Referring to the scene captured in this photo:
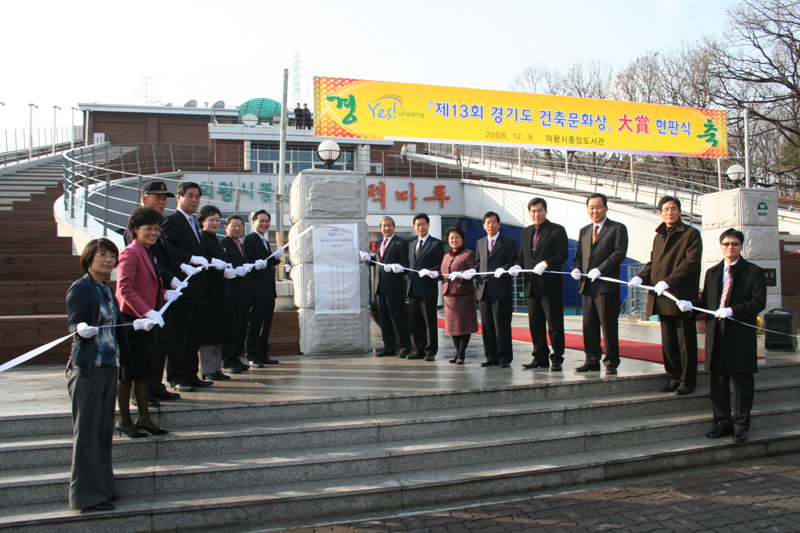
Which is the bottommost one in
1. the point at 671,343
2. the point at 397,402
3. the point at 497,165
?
the point at 397,402

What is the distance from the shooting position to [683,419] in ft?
17.6

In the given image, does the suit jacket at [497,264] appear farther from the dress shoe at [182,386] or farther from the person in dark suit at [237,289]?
the dress shoe at [182,386]

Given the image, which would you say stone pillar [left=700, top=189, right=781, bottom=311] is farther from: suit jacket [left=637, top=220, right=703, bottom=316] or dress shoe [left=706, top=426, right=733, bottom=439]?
dress shoe [left=706, top=426, right=733, bottom=439]

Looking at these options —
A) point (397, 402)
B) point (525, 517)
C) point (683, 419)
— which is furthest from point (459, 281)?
point (525, 517)

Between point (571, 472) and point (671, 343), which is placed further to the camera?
point (671, 343)

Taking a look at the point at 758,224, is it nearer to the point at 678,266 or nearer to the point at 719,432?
the point at 678,266

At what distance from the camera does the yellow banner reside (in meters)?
11.6

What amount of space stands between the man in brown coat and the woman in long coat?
190 centimetres

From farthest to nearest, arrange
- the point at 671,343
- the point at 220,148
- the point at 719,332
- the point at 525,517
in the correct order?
the point at 220,148
the point at 671,343
the point at 719,332
the point at 525,517

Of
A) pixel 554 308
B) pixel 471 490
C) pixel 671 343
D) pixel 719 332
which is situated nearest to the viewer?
pixel 471 490

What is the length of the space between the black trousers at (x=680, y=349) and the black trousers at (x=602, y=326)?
48 centimetres

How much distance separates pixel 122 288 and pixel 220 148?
2132cm

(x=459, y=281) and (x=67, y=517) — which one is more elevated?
(x=459, y=281)

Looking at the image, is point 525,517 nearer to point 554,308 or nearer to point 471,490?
point 471,490
